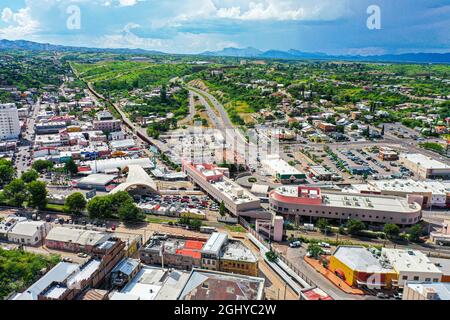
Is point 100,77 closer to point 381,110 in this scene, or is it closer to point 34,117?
point 34,117

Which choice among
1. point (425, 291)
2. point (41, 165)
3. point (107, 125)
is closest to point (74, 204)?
point (41, 165)

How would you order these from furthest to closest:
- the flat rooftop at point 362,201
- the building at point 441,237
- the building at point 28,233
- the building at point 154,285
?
the flat rooftop at point 362,201 → the building at point 441,237 → the building at point 28,233 → the building at point 154,285

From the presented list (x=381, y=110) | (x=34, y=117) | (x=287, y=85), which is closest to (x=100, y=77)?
(x=34, y=117)

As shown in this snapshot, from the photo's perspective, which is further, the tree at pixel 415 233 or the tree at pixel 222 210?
the tree at pixel 222 210

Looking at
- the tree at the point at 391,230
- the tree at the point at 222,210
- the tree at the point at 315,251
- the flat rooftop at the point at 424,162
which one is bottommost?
the tree at the point at 315,251

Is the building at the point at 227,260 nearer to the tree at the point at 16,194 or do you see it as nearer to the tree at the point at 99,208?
the tree at the point at 99,208

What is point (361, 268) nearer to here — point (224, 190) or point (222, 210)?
point (222, 210)

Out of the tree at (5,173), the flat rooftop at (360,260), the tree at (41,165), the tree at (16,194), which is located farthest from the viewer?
the tree at (41,165)

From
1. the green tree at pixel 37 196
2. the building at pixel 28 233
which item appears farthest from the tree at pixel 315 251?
the green tree at pixel 37 196
